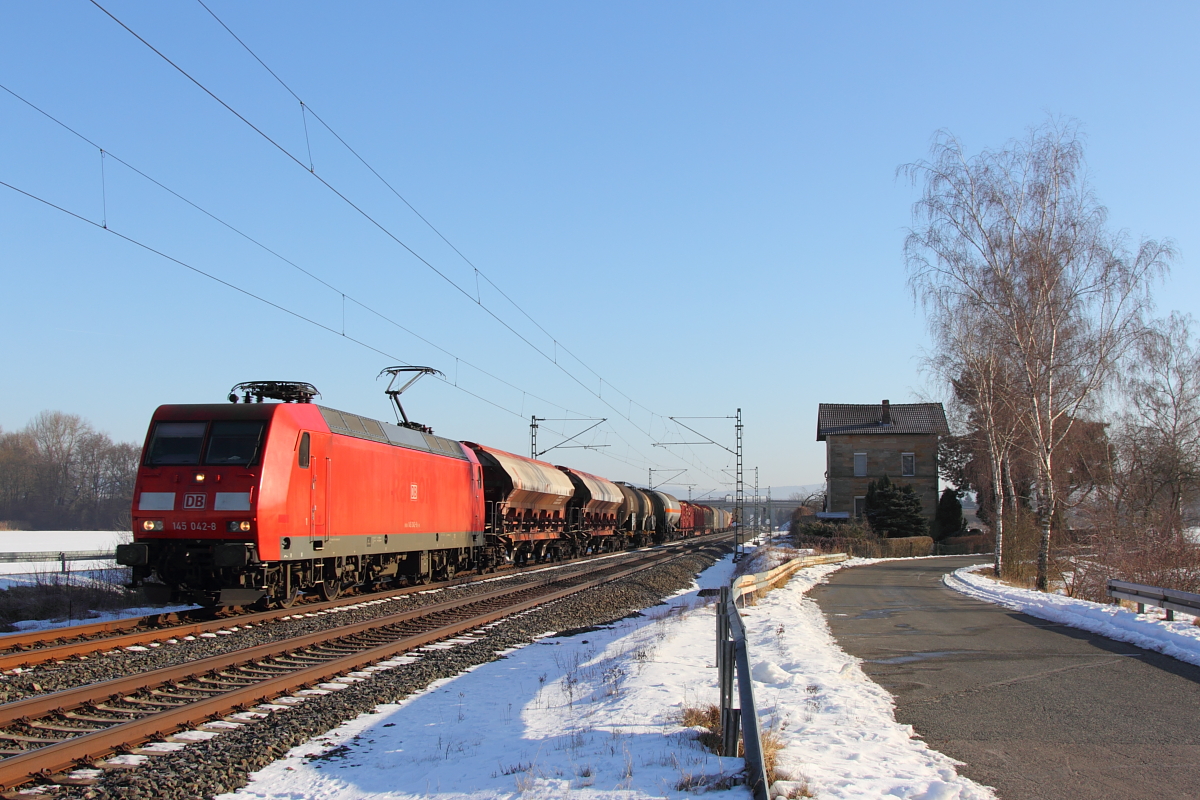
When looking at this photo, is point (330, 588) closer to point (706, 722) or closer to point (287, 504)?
point (287, 504)

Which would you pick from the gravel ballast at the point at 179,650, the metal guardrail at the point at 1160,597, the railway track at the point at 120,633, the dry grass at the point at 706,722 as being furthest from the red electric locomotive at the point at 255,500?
the metal guardrail at the point at 1160,597

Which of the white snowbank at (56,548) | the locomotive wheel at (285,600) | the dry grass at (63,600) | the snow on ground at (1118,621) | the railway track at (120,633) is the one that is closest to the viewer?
the railway track at (120,633)

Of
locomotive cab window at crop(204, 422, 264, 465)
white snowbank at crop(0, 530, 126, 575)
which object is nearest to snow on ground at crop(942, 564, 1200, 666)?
locomotive cab window at crop(204, 422, 264, 465)

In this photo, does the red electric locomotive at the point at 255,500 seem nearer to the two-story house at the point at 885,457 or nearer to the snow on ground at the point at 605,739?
the snow on ground at the point at 605,739

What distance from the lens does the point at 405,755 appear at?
6.49m

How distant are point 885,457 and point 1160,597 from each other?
41.9 meters

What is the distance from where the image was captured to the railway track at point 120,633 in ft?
31.5

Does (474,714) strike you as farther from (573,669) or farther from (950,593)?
(950,593)

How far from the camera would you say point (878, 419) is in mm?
57125

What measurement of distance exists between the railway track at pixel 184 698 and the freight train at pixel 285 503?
1.95 metres

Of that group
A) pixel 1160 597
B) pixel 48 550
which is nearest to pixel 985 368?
pixel 1160 597

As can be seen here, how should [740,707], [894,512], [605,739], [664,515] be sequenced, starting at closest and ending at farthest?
[740,707] → [605,739] → [894,512] → [664,515]

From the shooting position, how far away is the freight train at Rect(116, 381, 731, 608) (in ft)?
41.9

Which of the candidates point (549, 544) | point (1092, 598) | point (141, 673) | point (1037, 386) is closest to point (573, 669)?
point (141, 673)
